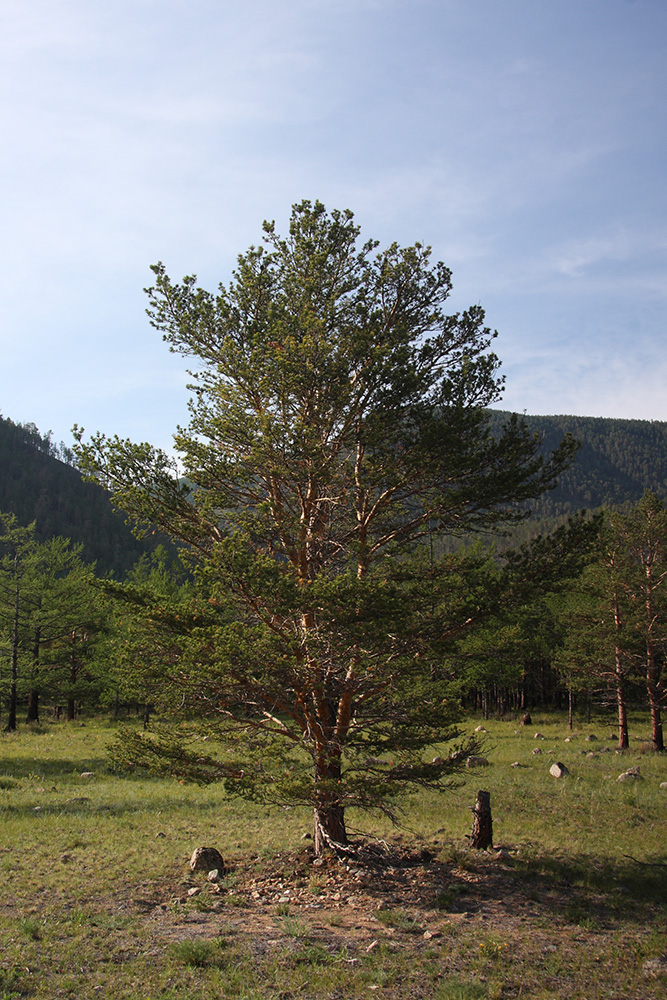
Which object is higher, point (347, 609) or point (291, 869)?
point (347, 609)

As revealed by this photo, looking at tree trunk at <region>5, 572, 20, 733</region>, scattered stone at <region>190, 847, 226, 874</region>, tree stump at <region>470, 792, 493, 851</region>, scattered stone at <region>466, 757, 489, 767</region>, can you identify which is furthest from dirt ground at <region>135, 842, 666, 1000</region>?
tree trunk at <region>5, 572, 20, 733</region>

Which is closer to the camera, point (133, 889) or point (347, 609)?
point (347, 609)

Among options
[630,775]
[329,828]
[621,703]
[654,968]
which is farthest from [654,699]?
[654,968]

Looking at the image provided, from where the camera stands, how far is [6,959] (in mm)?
6363

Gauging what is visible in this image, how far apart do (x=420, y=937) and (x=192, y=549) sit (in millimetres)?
6632

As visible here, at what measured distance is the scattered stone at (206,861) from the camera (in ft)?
33.8

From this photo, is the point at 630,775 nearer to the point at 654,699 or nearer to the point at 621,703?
the point at 654,699

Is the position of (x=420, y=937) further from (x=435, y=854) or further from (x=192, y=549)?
(x=192, y=549)

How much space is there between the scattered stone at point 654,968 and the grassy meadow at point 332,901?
1.2 inches

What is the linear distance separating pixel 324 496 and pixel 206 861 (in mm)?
6867

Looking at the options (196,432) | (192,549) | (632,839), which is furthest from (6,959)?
(632,839)

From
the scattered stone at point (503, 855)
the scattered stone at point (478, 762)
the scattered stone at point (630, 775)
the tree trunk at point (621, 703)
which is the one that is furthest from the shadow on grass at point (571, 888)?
the tree trunk at point (621, 703)

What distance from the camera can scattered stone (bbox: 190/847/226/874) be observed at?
10297mm

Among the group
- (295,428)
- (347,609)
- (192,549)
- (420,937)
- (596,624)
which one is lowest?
(420,937)
